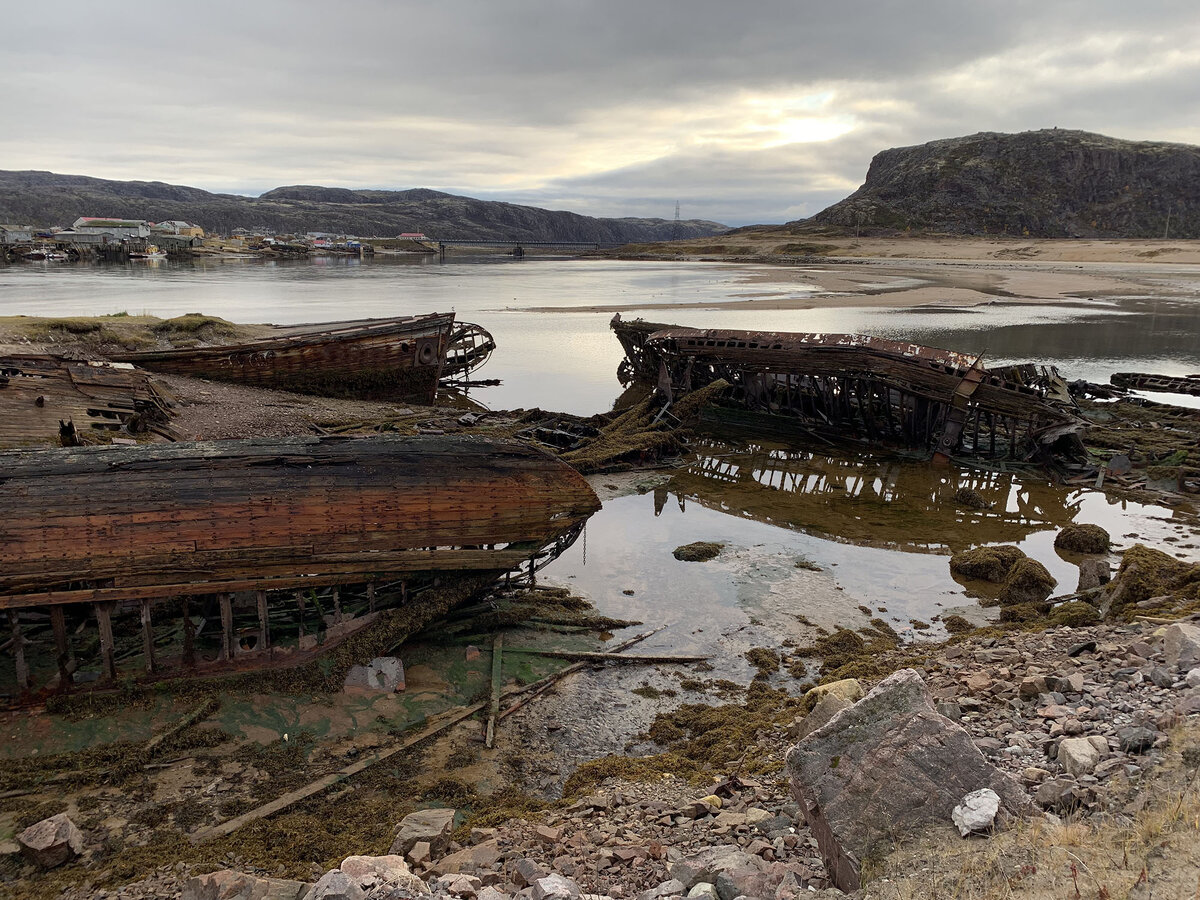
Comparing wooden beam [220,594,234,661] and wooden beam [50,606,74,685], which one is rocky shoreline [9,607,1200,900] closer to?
wooden beam [50,606,74,685]

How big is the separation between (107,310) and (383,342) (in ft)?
103

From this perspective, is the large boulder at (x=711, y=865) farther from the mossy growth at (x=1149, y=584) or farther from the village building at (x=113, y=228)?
the village building at (x=113, y=228)

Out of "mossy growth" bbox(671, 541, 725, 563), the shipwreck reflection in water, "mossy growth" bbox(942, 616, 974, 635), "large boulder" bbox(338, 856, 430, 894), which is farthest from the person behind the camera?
the shipwreck reflection in water

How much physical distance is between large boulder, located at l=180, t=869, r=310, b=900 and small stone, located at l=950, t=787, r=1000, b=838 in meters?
4.47

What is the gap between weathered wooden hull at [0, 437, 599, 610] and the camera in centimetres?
895

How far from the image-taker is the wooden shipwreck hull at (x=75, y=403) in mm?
16719

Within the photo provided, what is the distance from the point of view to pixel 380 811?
7555mm

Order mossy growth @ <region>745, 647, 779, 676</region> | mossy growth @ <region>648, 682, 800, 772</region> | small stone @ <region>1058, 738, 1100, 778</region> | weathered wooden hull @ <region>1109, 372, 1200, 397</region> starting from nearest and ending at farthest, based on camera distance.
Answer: small stone @ <region>1058, 738, 1100, 778</region> < mossy growth @ <region>648, 682, 800, 772</region> < mossy growth @ <region>745, 647, 779, 676</region> < weathered wooden hull @ <region>1109, 372, 1200, 397</region>

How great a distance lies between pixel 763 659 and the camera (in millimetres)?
11156

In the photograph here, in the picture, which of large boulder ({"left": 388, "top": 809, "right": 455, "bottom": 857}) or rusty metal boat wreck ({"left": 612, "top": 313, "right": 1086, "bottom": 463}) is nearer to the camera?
large boulder ({"left": 388, "top": 809, "right": 455, "bottom": 857})

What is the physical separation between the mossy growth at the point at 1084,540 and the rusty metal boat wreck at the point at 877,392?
5.39m

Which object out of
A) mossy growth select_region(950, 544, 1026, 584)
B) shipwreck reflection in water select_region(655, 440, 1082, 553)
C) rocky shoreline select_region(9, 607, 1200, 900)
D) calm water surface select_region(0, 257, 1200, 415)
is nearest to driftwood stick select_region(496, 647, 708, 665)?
rocky shoreline select_region(9, 607, 1200, 900)

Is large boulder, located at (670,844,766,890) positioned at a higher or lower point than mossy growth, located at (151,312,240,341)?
lower

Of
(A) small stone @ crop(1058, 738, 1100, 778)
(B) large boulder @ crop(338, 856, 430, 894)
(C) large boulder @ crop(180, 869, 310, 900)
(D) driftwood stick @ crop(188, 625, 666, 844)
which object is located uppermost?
(A) small stone @ crop(1058, 738, 1100, 778)
